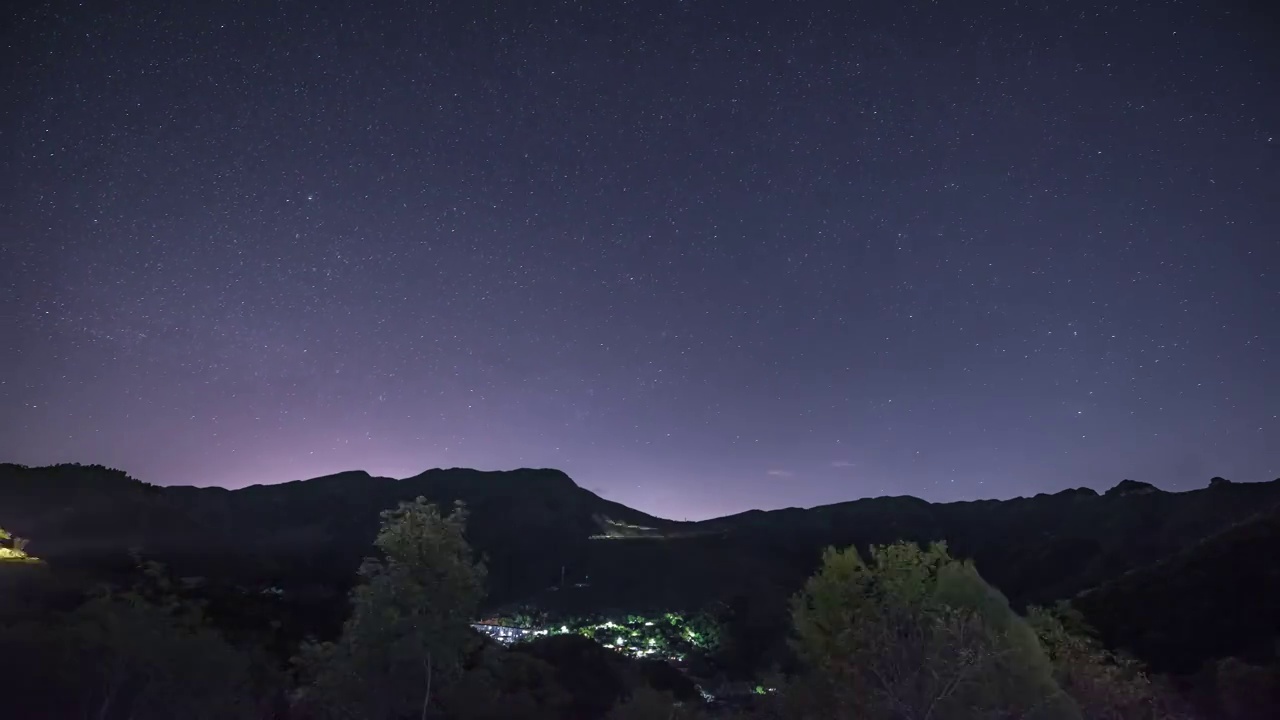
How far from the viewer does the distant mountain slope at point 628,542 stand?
3757 inches

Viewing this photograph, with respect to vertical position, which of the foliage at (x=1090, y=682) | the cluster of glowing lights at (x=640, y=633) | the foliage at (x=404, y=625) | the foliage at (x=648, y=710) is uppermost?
the foliage at (x=404, y=625)

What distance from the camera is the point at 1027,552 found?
5674 inches

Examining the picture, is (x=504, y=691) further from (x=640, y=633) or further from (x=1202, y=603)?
(x=640, y=633)

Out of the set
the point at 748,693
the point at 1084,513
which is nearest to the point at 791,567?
the point at 1084,513

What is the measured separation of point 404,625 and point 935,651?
18055 mm

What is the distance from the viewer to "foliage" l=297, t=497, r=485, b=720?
27.4 meters

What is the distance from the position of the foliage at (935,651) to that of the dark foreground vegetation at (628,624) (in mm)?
91

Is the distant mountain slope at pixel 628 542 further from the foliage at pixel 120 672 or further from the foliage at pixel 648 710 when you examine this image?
the foliage at pixel 648 710

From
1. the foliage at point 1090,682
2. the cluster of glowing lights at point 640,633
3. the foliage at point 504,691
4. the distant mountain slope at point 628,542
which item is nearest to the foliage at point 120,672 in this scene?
the foliage at point 504,691

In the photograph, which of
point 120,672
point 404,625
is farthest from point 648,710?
point 120,672

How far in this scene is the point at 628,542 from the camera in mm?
188625

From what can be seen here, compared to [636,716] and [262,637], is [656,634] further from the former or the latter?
[636,716]

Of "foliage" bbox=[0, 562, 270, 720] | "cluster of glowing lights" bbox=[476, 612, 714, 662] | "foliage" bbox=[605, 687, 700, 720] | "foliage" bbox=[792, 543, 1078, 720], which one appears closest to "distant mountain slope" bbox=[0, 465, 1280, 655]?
"cluster of glowing lights" bbox=[476, 612, 714, 662]

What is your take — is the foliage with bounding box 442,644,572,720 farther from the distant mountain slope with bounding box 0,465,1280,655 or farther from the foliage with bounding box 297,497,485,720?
the distant mountain slope with bounding box 0,465,1280,655
